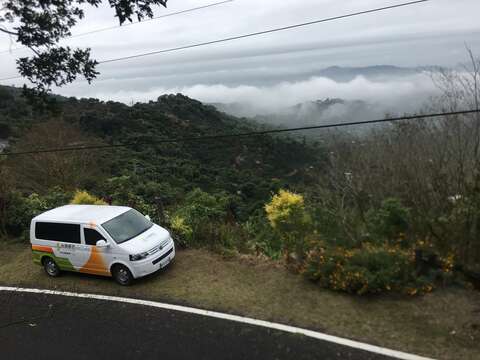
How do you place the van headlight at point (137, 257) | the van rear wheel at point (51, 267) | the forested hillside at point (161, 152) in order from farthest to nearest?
1. the forested hillside at point (161, 152)
2. the van rear wheel at point (51, 267)
3. the van headlight at point (137, 257)

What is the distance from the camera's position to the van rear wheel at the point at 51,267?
36.5 feet

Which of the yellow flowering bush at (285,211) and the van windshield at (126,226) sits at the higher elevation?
the van windshield at (126,226)

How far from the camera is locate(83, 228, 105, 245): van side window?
33.5 feet

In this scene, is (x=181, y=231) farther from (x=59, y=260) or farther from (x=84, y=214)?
(x=59, y=260)

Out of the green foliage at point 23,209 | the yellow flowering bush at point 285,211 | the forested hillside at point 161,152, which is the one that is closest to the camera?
the yellow flowering bush at point 285,211

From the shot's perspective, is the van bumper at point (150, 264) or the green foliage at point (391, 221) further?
the van bumper at point (150, 264)

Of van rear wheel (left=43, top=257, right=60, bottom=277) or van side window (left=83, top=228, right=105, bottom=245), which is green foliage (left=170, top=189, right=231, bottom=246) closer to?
van side window (left=83, top=228, right=105, bottom=245)

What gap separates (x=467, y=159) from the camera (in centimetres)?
966

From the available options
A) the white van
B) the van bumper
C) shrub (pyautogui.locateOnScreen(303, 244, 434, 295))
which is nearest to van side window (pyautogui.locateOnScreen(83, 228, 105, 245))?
the white van

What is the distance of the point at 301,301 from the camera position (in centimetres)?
822

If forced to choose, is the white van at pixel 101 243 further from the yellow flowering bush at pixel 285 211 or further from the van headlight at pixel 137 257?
the yellow flowering bush at pixel 285 211

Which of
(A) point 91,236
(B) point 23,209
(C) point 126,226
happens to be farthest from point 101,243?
(B) point 23,209

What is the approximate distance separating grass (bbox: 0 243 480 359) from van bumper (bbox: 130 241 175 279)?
0.29 meters

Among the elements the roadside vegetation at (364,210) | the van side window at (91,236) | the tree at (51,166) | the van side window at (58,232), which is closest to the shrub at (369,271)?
the roadside vegetation at (364,210)
